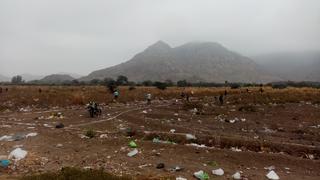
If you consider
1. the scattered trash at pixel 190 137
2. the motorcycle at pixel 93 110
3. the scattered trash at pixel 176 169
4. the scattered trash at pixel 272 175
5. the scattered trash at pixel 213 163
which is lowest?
the scattered trash at pixel 272 175

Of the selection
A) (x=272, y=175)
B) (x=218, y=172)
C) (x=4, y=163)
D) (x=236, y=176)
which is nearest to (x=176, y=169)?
(x=218, y=172)

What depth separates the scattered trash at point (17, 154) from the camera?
19812 mm

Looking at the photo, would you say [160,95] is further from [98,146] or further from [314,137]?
[98,146]

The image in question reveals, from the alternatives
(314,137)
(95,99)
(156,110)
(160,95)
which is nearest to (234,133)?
(314,137)

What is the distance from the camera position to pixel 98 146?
22.4 meters

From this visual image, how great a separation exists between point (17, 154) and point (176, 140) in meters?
9.10

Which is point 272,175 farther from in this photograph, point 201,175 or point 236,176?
point 201,175

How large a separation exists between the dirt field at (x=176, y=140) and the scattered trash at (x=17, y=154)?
0.80 feet

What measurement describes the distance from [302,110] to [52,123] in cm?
2448

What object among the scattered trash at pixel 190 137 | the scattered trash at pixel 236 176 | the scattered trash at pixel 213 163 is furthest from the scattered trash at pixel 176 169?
the scattered trash at pixel 190 137

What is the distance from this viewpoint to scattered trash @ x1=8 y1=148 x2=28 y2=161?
65.0ft

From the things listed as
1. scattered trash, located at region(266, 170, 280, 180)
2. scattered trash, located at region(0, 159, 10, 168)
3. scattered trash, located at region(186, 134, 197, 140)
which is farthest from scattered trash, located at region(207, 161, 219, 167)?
scattered trash, located at region(0, 159, 10, 168)

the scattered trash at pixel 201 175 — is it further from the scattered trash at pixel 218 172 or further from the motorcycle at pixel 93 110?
the motorcycle at pixel 93 110

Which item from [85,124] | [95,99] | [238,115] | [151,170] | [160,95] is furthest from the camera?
[160,95]
